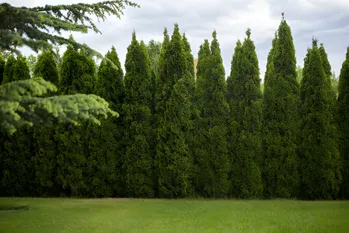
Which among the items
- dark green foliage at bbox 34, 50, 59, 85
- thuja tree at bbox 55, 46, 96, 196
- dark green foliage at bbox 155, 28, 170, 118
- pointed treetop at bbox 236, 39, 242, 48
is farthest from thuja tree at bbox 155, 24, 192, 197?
dark green foliage at bbox 34, 50, 59, 85

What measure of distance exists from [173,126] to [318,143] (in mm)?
4807

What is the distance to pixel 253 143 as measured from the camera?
13.0m

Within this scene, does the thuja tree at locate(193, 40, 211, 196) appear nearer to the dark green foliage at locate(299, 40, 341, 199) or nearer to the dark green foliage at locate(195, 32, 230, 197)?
the dark green foliage at locate(195, 32, 230, 197)

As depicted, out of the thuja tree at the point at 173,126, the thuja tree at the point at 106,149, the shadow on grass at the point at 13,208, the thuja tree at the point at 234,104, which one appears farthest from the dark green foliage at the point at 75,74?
the thuja tree at the point at 234,104

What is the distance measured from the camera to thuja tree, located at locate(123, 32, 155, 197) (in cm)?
1291

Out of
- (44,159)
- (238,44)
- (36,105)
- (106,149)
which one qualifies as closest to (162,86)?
(106,149)

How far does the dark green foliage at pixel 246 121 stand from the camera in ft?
42.4

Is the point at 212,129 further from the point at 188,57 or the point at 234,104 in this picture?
the point at 188,57

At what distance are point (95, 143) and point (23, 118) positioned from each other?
257 inches

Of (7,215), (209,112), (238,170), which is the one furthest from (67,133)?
(238,170)

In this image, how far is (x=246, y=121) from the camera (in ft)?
43.0

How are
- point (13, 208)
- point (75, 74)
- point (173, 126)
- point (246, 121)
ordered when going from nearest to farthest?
1. point (13, 208)
2. point (173, 126)
3. point (246, 121)
4. point (75, 74)

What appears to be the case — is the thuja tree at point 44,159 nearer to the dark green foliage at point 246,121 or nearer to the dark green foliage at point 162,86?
the dark green foliage at point 162,86

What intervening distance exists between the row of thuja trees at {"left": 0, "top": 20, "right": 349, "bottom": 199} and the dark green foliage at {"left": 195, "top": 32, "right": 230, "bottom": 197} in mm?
34
